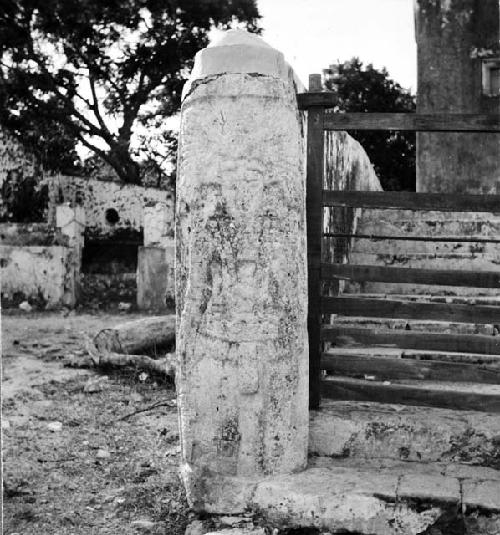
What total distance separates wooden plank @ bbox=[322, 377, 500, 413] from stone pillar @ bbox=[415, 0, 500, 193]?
26.9 ft

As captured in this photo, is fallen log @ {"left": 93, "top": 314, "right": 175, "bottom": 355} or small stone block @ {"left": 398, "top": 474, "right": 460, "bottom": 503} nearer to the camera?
small stone block @ {"left": 398, "top": 474, "right": 460, "bottom": 503}

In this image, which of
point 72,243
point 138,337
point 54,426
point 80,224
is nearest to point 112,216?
point 80,224

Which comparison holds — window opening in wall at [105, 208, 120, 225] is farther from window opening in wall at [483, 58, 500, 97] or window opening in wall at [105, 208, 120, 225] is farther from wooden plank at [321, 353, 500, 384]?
wooden plank at [321, 353, 500, 384]

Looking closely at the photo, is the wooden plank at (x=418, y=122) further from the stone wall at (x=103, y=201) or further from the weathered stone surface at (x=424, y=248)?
the stone wall at (x=103, y=201)

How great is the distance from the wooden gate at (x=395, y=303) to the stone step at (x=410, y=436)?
95mm

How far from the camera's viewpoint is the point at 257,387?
3.42 meters

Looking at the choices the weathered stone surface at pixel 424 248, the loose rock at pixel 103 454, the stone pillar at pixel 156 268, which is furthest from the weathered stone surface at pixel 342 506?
the stone pillar at pixel 156 268

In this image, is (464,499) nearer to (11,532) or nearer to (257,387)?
(257,387)

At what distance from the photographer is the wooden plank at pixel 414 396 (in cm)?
370

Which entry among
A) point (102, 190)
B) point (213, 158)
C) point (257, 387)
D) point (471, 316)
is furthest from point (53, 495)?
point (102, 190)

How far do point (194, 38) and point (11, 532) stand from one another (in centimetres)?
1750

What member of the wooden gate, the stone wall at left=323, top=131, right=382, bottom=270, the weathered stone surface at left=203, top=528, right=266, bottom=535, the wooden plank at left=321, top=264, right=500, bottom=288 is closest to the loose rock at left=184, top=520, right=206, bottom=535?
the weathered stone surface at left=203, top=528, right=266, bottom=535

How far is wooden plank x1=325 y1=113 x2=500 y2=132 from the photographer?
3.59m

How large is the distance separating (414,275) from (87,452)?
8.15 feet
